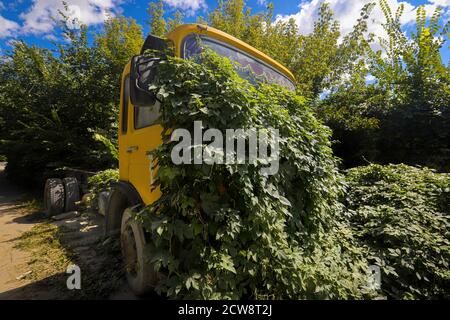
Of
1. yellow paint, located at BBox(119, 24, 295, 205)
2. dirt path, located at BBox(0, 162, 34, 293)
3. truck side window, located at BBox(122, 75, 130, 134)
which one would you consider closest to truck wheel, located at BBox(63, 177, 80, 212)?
dirt path, located at BBox(0, 162, 34, 293)

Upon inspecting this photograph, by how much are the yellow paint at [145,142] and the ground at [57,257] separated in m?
0.78

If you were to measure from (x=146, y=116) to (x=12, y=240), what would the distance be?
12.8 ft

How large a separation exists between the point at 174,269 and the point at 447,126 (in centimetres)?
713

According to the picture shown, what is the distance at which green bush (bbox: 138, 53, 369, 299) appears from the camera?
1519 millimetres

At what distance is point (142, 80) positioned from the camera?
5.97ft

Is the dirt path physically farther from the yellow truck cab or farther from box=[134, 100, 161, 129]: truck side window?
box=[134, 100, 161, 129]: truck side window

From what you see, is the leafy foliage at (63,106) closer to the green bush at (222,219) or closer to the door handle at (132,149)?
the door handle at (132,149)

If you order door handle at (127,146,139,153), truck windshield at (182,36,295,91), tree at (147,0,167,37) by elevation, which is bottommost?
door handle at (127,146,139,153)

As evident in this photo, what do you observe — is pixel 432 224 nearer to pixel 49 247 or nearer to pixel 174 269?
pixel 174 269

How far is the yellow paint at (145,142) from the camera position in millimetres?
2131

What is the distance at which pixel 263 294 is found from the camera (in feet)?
5.54

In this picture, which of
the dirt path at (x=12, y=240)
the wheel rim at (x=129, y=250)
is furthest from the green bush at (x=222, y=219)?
the dirt path at (x=12, y=240)

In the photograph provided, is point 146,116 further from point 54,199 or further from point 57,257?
point 54,199
